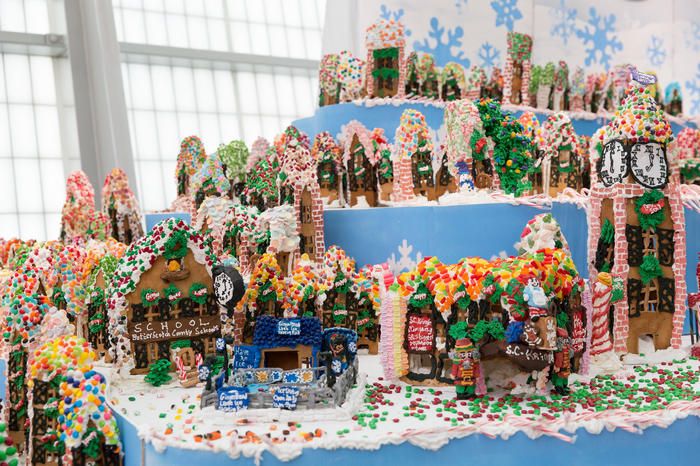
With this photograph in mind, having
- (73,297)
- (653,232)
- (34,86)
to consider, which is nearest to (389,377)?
(653,232)

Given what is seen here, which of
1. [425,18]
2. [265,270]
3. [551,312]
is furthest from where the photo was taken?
[425,18]

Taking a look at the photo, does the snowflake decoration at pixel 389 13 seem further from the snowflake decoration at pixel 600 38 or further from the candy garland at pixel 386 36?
the snowflake decoration at pixel 600 38

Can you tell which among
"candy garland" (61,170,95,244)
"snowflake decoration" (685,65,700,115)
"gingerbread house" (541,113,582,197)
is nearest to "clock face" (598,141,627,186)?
"gingerbread house" (541,113,582,197)

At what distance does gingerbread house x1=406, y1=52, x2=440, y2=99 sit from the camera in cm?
1299

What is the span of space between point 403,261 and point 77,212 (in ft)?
20.1

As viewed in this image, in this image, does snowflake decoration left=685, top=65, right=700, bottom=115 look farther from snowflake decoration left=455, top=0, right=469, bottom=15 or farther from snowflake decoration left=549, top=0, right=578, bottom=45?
snowflake decoration left=455, top=0, right=469, bottom=15

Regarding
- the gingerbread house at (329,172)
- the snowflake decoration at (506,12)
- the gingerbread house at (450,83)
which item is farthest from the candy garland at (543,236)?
the snowflake decoration at (506,12)

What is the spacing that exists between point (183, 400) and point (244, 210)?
3.40 meters

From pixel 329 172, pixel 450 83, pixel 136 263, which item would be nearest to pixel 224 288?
pixel 136 263

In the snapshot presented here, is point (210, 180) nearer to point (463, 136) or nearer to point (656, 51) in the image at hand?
point (463, 136)

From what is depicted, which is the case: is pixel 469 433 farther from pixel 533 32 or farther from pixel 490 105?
pixel 533 32

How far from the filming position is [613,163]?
852cm

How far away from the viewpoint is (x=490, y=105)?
10.3m

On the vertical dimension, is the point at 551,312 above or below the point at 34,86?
below
